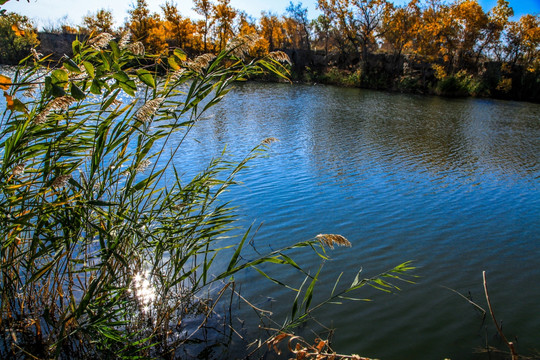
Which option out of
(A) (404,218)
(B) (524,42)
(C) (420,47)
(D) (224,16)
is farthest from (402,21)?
(A) (404,218)

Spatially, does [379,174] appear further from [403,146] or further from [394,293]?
[394,293]

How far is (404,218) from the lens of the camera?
5973 mm

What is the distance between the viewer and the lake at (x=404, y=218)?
3.48m

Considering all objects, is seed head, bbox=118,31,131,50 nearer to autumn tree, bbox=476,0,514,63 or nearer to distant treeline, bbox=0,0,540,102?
distant treeline, bbox=0,0,540,102

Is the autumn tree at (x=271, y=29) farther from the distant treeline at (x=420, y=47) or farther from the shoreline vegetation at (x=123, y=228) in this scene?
the shoreline vegetation at (x=123, y=228)

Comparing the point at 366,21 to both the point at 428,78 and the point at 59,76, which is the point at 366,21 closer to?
the point at 428,78

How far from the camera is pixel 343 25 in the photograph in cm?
3562

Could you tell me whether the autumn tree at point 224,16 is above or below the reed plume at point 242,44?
above

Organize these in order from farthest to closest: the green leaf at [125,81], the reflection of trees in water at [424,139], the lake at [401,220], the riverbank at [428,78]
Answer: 1. the riverbank at [428,78]
2. the reflection of trees in water at [424,139]
3. the lake at [401,220]
4. the green leaf at [125,81]

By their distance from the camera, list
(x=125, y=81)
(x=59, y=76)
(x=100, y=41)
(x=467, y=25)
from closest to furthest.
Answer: (x=59, y=76) < (x=125, y=81) < (x=100, y=41) < (x=467, y=25)

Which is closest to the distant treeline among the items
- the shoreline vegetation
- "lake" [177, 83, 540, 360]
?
"lake" [177, 83, 540, 360]

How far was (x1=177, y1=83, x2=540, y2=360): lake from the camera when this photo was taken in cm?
348

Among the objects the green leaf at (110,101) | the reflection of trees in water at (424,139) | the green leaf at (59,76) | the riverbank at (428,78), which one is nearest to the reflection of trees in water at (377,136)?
the reflection of trees in water at (424,139)

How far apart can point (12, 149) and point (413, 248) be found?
4.63 meters
